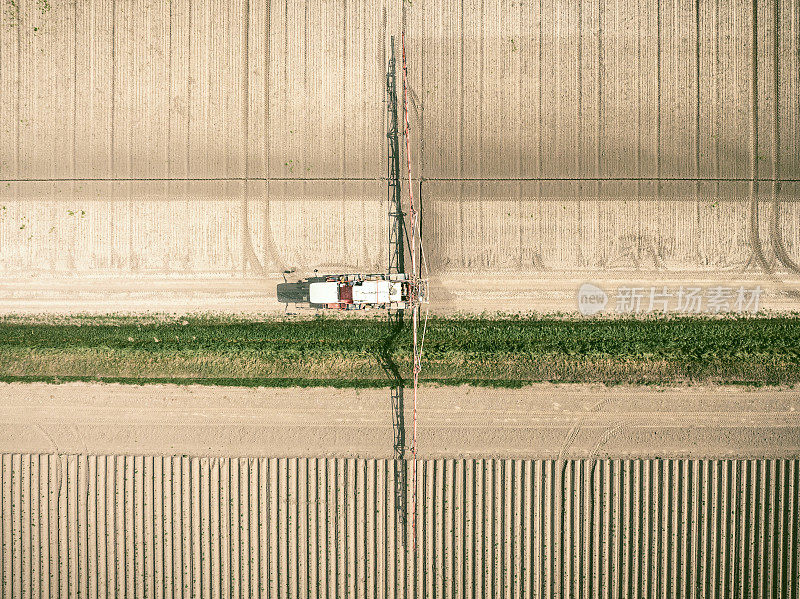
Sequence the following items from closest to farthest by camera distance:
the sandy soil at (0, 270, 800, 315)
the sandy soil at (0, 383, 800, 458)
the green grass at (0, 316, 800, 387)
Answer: the sandy soil at (0, 383, 800, 458) < the green grass at (0, 316, 800, 387) < the sandy soil at (0, 270, 800, 315)

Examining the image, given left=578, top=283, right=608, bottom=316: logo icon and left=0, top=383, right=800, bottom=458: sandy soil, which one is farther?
left=578, top=283, right=608, bottom=316: logo icon

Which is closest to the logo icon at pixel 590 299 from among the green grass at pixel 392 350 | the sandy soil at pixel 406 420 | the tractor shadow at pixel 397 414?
the green grass at pixel 392 350

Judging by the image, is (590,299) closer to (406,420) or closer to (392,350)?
(392,350)

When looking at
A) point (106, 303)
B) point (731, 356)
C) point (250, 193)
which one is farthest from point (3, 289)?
point (731, 356)

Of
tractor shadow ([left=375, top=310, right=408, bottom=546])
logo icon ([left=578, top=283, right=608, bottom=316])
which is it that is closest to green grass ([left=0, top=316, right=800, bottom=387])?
tractor shadow ([left=375, top=310, right=408, bottom=546])

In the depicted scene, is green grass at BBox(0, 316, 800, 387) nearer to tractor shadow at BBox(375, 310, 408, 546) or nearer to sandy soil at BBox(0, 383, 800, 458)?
tractor shadow at BBox(375, 310, 408, 546)

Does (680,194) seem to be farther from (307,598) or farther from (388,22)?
(307,598)

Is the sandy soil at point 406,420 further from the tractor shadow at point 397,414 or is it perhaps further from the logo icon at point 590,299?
the logo icon at point 590,299
